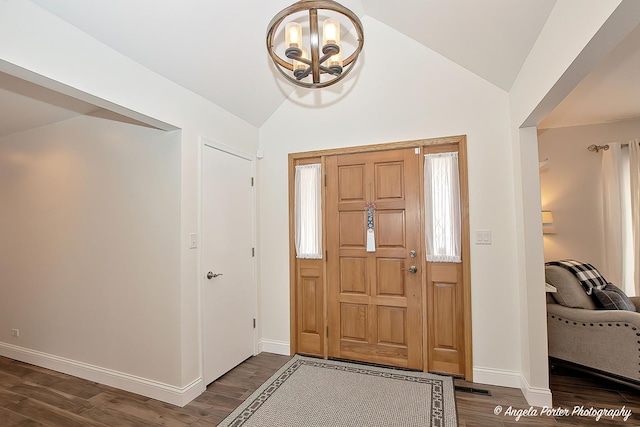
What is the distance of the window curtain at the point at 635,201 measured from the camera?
3.42 meters

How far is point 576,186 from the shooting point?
3783 mm

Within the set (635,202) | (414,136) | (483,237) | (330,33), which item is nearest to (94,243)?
(330,33)

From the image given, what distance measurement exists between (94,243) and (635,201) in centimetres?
581

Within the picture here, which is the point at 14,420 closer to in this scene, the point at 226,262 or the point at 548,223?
the point at 226,262

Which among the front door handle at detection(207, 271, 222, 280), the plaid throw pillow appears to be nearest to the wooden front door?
the front door handle at detection(207, 271, 222, 280)

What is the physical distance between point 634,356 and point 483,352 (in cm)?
106

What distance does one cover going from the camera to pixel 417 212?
2941 mm

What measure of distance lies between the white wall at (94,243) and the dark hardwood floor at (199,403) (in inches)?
9.5

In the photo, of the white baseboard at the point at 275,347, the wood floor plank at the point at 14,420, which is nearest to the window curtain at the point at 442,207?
the white baseboard at the point at 275,347

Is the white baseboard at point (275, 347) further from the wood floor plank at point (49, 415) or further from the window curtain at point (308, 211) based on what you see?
the wood floor plank at point (49, 415)

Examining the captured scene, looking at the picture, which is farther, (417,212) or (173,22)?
(417,212)

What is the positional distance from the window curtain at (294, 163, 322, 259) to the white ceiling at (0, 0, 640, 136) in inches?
35.5

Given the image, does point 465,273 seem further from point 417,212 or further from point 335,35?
point 335,35

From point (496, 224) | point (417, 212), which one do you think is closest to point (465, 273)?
point (496, 224)
